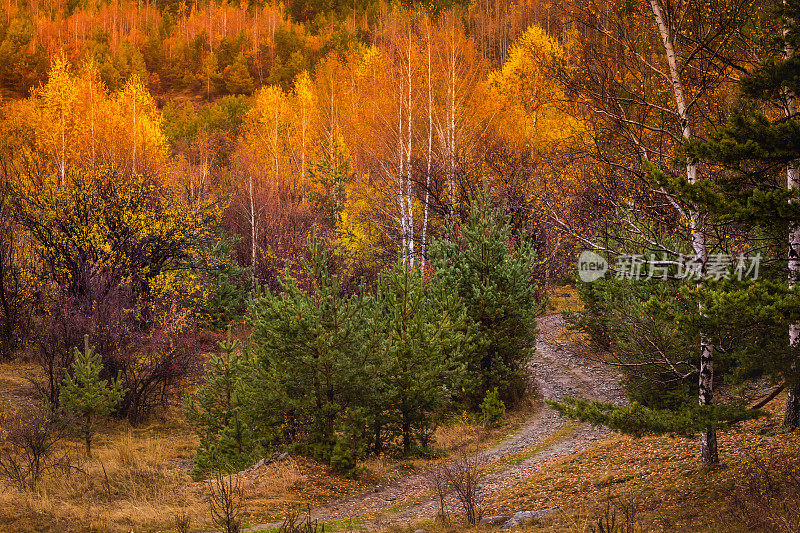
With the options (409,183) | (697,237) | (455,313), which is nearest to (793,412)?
(697,237)

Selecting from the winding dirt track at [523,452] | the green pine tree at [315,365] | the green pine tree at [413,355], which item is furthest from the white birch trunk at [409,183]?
the green pine tree at [315,365]

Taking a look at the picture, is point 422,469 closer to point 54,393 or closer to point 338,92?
point 54,393

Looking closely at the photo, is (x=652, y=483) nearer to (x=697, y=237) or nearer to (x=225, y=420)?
(x=697, y=237)

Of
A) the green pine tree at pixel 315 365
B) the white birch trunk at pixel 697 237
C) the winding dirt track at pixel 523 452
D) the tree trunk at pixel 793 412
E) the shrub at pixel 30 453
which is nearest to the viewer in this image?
the white birch trunk at pixel 697 237

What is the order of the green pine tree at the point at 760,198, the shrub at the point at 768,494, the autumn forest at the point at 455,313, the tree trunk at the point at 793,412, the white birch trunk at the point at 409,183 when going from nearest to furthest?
1. the green pine tree at the point at 760,198
2. the shrub at the point at 768,494
3. the autumn forest at the point at 455,313
4. the tree trunk at the point at 793,412
5. the white birch trunk at the point at 409,183

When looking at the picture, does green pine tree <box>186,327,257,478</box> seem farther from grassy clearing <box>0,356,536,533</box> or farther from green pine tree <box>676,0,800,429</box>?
green pine tree <box>676,0,800,429</box>

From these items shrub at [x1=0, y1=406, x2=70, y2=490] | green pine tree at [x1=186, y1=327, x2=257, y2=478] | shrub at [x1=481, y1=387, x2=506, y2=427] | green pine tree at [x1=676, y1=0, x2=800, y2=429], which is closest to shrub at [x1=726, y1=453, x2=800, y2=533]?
green pine tree at [x1=676, y1=0, x2=800, y2=429]

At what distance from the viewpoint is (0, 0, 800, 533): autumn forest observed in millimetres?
7582

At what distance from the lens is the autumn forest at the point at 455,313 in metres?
7.58

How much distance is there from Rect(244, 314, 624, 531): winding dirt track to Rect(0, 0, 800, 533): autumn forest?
0.10 meters

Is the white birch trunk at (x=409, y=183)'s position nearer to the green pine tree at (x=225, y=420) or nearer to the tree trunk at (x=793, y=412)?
the green pine tree at (x=225, y=420)

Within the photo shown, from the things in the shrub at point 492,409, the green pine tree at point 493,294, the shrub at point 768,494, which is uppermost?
the green pine tree at point 493,294

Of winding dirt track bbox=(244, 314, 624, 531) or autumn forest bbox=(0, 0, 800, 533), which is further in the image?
winding dirt track bbox=(244, 314, 624, 531)

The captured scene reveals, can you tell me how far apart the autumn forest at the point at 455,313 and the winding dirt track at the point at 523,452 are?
0.10 metres
